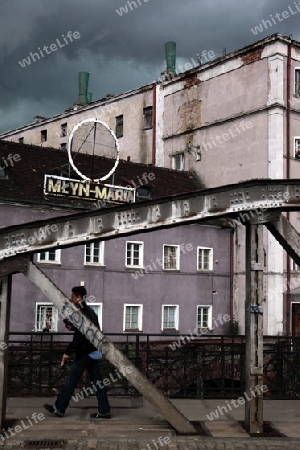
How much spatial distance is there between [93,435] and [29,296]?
17.2m

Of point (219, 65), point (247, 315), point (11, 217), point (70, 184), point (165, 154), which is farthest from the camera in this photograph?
point (165, 154)

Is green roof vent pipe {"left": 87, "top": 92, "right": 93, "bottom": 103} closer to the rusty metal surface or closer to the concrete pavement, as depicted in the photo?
the concrete pavement

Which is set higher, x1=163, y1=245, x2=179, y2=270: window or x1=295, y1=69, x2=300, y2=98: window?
x1=295, y1=69, x2=300, y2=98: window

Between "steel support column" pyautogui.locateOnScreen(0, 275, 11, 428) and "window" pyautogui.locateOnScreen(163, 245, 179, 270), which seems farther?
"window" pyautogui.locateOnScreen(163, 245, 179, 270)

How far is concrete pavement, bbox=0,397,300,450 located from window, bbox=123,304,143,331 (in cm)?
1710

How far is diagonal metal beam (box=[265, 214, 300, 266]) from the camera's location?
7.90m

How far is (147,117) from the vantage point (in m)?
35.5

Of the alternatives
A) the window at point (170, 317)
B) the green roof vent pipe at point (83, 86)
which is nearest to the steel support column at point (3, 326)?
the window at point (170, 317)

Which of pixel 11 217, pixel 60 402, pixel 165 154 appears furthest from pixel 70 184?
pixel 60 402

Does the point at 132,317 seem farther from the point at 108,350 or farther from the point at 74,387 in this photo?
the point at 108,350

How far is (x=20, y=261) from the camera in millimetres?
7387

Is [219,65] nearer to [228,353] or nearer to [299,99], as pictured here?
[299,99]

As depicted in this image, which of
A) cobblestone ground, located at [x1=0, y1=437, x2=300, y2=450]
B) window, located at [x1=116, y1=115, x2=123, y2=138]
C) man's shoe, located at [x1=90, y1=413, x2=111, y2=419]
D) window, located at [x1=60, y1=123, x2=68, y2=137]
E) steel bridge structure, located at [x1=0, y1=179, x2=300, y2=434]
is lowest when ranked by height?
cobblestone ground, located at [x1=0, y1=437, x2=300, y2=450]

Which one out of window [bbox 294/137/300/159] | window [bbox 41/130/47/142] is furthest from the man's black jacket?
window [bbox 41/130/47/142]
